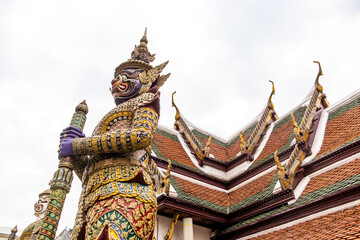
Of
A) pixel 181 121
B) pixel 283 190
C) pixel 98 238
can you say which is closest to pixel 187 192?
pixel 283 190

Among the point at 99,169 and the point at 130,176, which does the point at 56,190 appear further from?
the point at 130,176

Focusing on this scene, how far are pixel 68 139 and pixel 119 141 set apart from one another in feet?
2.24

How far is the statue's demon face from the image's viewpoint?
168 inches

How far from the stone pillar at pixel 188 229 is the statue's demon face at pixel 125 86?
3.49 metres

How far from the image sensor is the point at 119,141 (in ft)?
11.2

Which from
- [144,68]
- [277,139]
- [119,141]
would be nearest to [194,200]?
[277,139]

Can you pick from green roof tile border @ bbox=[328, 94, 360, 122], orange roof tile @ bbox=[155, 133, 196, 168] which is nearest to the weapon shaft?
orange roof tile @ bbox=[155, 133, 196, 168]

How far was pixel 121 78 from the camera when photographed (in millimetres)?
4332

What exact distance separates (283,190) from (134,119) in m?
3.75

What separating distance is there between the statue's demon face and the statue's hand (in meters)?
0.68

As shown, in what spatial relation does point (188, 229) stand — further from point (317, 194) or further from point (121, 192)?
point (121, 192)

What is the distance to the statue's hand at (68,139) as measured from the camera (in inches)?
144

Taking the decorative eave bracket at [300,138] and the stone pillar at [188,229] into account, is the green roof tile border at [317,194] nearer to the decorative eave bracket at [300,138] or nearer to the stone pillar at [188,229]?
the decorative eave bracket at [300,138]

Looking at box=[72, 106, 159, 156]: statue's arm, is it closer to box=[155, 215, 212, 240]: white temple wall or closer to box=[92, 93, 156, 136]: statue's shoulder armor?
box=[92, 93, 156, 136]: statue's shoulder armor
